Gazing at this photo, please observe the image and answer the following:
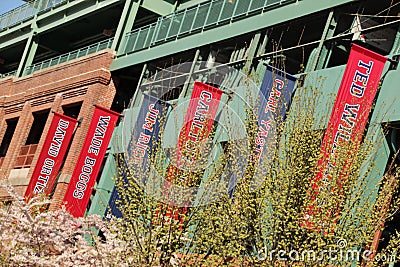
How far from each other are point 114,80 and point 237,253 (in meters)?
20.5

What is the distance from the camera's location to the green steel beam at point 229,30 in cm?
2227

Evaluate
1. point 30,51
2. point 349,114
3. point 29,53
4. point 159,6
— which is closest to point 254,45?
point 349,114

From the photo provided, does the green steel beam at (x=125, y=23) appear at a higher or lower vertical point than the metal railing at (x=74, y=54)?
higher

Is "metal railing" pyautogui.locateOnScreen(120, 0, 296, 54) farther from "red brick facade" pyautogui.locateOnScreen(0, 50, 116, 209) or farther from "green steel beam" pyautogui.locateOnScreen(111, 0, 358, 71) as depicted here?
"red brick facade" pyautogui.locateOnScreen(0, 50, 116, 209)

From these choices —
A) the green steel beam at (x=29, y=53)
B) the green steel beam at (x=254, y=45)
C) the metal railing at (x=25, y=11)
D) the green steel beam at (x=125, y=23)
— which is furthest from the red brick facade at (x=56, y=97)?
the green steel beam at (x=254, y=45)

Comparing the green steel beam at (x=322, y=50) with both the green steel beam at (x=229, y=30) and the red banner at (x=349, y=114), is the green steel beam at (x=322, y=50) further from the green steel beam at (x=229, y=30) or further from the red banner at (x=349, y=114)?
the red banner at (x=349, y=114)

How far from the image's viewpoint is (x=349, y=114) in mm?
16422

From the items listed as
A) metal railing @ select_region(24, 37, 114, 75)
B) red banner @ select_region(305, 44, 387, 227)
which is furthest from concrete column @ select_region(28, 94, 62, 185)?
red banner @ select_region(305, 44, 387, 227)

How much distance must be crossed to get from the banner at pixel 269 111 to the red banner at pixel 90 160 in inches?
414

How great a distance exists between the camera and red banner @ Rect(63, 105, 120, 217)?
28656 millimetres

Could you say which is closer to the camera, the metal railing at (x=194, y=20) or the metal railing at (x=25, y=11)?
the metal railing at (x=194, y=20)

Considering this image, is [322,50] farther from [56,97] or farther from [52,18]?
[52,18]

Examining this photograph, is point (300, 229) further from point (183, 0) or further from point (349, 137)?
point (183, 0)

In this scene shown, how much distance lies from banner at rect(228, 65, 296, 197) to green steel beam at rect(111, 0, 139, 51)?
1334 centimetres
